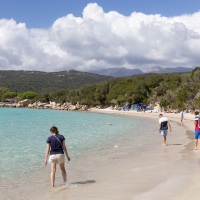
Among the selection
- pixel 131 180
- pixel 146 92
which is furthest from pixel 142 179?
pixel 146 92

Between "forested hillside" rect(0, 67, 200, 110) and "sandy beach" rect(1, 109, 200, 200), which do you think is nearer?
"sandy beach" rect(1, 109, 200, 200)

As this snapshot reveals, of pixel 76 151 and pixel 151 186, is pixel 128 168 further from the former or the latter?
pixel 76 151

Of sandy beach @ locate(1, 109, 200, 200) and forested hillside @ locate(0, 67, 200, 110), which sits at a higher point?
forested hillside @ locate(0, 67, 200, 110)

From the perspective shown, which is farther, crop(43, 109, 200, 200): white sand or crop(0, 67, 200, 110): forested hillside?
crop(0, 67, 200, 110): forested hillside

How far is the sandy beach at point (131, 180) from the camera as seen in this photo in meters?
8.04

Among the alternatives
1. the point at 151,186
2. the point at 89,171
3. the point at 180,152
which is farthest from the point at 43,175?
the point at 180,152

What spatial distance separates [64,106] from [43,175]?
10652 centimetres

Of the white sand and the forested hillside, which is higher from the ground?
the forested hillside

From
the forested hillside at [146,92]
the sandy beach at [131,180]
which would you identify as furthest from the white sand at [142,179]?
the forested hillside at [146,92]

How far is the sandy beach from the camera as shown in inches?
316

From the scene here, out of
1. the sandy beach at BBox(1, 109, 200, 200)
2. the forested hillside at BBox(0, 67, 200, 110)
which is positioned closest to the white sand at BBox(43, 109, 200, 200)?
the sandy beach at BBox(1, 109, 200, 200)

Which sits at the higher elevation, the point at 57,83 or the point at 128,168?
the point at 57,83

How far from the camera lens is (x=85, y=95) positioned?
11781 centimetres

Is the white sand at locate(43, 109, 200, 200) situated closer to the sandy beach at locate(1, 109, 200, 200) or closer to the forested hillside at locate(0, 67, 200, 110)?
the sandy beach at locate(1, 109, 200, 200)
